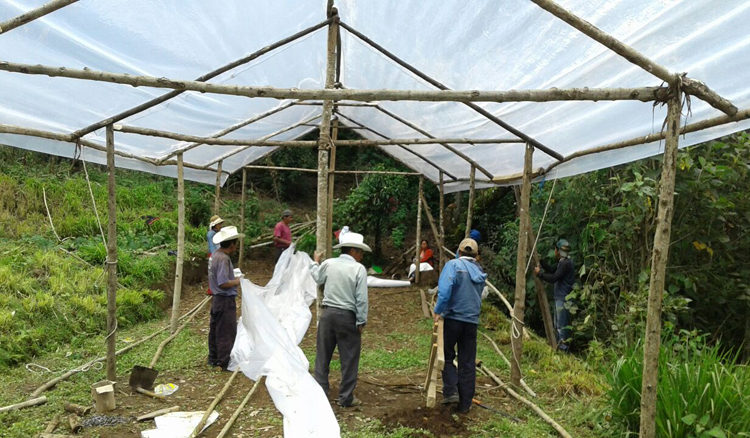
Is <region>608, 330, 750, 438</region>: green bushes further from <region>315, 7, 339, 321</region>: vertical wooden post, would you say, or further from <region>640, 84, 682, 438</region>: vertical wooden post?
<region>315, 7, 339, 321</region>: vertical wooden post

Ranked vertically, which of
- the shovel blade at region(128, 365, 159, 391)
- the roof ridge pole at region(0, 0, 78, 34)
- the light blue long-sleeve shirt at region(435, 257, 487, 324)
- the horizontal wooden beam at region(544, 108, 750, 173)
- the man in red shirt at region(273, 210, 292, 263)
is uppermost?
the roof ridge pole at region(0, 0, 78, 34)

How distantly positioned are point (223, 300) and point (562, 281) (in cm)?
504

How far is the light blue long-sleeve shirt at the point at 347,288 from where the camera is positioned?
4.85 m

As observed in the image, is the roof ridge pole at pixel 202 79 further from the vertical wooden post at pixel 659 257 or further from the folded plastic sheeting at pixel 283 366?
the vertical wooden post at pixel 659 257

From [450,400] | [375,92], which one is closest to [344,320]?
[450,400]

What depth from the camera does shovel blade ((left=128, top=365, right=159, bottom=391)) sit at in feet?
16.4

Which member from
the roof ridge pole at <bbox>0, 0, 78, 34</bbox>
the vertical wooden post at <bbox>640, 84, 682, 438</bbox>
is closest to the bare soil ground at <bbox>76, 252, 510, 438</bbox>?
the vertical wooden post at <bbox>640, 84, 682, 438</bbox>

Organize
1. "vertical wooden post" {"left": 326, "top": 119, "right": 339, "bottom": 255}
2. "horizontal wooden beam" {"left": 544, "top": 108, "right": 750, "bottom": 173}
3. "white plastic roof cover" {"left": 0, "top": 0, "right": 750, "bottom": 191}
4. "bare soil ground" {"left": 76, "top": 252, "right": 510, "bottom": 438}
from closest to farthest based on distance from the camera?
"horizontal wooden beam" {"left": 544, "top": 108, "right": 750, "bottom": 173}
"white plastic roof cover" {"left": 0, "top": 0, "right": 750, "bottom": 191}
"bare soil ground" {"left": 76, "top": 252, "right": 510, "bottom": 438}
"vertical wooden post" {"left": 326, "top": 119, "right": 339, "bottom": 255}

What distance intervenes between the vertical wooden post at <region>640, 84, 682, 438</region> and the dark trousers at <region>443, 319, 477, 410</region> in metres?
1.87

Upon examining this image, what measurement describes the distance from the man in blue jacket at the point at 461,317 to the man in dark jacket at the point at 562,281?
9.43 feet

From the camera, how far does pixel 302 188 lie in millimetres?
19109

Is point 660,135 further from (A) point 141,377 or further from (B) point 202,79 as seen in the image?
(A) point 141,377

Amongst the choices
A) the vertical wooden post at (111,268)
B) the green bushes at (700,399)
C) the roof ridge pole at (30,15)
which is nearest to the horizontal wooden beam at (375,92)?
the roof ridge pole at (30,15)

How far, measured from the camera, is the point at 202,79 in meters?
5.21
